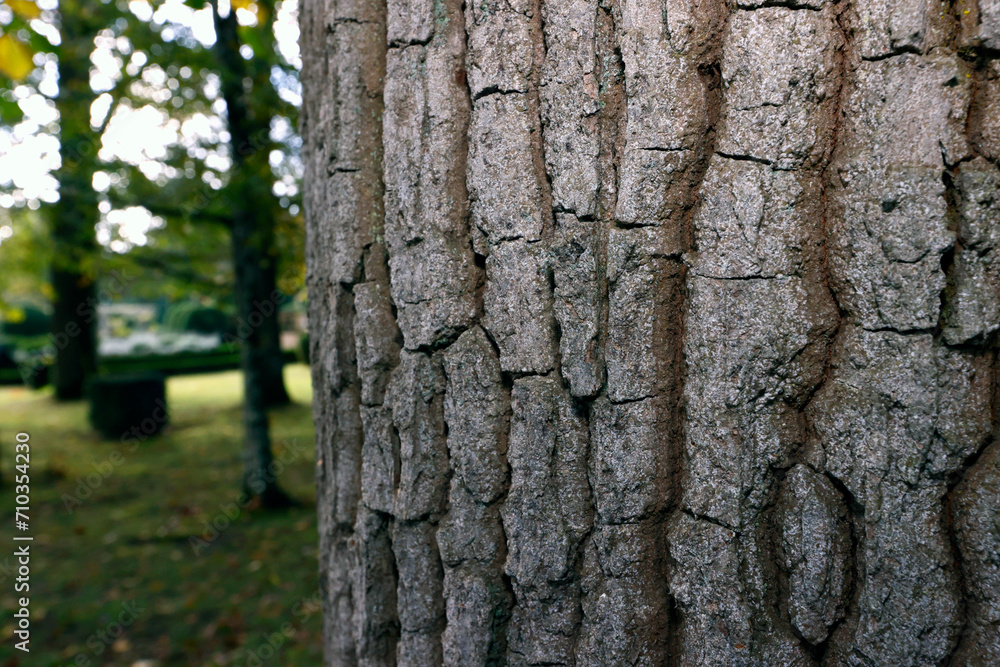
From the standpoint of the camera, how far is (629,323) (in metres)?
1.17

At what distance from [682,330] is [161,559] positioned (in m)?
5.94

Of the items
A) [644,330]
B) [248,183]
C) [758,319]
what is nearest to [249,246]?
[248,183]

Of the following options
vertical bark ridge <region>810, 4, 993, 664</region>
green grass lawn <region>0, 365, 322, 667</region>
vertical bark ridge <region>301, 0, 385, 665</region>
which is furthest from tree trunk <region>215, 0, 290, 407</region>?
vertical bark ridge <region>810, 4, 993, 664</region>

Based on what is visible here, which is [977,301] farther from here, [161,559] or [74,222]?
[74,222]

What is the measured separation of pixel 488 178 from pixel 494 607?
35.4 inches

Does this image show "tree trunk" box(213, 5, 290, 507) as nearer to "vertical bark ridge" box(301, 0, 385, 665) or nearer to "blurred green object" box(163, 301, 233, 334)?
"vertical bark ridge" box(301, 0, 385, 665)

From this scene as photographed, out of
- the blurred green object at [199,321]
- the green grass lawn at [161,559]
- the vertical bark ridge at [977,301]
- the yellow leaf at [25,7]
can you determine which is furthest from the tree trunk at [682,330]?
the blurred green object at [199,321]

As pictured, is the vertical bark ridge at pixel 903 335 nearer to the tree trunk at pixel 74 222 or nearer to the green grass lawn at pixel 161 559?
the green grass lawn at pixel 161 559

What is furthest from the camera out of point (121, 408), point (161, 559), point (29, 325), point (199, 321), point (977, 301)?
point (199, 321)

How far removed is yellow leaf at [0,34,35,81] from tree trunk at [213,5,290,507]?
237 centimetres

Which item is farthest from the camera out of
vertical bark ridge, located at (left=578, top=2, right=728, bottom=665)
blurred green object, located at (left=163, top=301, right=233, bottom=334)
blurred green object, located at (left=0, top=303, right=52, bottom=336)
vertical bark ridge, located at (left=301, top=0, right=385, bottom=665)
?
blurred green object, located at (left=163, top=301, right=233, bottom=334)

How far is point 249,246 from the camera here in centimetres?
638

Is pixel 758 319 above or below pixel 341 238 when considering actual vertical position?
below

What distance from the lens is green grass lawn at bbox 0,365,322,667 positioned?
4191 mm
